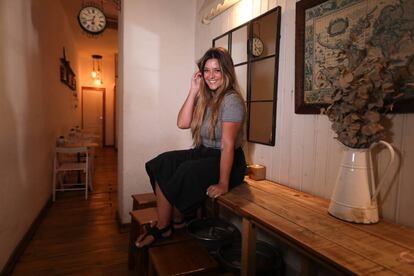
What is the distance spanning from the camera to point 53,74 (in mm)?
3426

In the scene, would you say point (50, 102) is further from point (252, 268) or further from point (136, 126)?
point (252, 268)

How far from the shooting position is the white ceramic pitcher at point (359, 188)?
99 centimetres

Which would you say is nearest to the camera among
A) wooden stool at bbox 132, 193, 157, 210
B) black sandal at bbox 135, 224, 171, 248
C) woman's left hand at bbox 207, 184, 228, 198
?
woman's left hand at bbox 207, 184, 228, 198

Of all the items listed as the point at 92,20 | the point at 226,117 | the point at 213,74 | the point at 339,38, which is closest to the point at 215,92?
the point at 213,74

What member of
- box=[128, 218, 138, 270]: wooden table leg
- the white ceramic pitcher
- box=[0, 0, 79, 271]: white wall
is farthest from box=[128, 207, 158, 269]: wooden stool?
the white ceramic pitcher

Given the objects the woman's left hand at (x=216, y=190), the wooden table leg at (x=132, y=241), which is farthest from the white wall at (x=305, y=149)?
the wooden table leg at (x=132, y=241)

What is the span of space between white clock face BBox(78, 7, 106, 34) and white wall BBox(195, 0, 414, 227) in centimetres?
210

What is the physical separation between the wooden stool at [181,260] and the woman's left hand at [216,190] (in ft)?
0.97

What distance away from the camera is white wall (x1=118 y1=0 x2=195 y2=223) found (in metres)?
2.48

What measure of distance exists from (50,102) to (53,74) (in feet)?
1.33

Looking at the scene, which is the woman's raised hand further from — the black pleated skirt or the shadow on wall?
the shadow on wall

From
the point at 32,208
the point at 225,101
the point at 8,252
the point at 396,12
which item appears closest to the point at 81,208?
the point at 32,208

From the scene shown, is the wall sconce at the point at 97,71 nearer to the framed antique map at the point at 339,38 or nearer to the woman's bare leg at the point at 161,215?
the woman's bare leg at the point at 161,215

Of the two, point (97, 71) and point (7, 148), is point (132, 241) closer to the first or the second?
point (7, 148)
